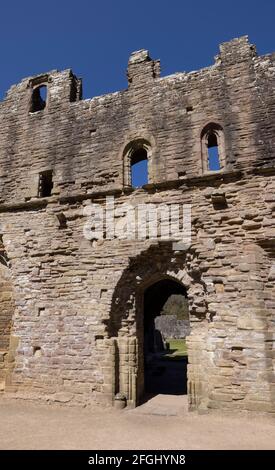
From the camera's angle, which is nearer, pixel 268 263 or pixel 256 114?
pixel 268 263

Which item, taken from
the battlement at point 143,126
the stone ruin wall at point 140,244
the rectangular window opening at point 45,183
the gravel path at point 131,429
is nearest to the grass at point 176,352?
the stone ruin wall at point 140,244

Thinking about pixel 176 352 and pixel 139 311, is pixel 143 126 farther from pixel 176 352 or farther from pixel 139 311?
pixel 176 352

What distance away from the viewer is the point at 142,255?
852cm

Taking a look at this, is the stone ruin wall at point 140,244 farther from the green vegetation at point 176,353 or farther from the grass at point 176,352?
the grass at point 176,352

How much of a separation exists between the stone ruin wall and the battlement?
0.03 metres

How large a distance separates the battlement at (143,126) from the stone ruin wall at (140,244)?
1.3 inches

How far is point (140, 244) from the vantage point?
8.54m

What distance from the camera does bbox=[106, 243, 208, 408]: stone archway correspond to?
7840 mm

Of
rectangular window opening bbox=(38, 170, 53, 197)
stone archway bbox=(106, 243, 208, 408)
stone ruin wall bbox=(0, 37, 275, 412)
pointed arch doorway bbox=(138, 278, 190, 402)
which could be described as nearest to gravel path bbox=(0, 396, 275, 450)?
stone ruin wall bbox=(0, 37, 275, 412)

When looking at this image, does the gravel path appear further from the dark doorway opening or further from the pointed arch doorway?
the dark doorway opening

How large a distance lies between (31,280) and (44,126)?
4622 mm

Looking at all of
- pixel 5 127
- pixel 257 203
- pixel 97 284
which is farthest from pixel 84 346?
pixel 5 127
